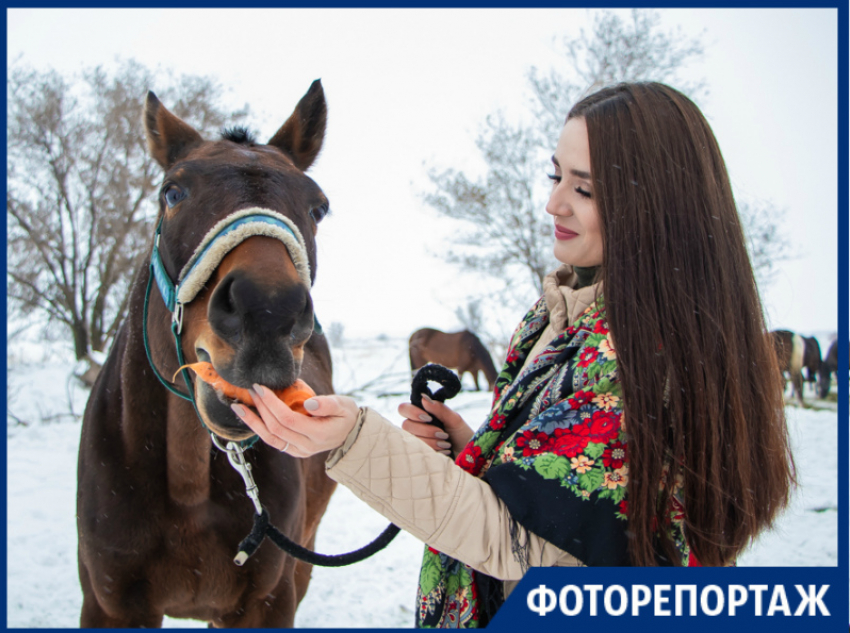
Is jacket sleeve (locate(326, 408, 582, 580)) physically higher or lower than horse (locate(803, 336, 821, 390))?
higher

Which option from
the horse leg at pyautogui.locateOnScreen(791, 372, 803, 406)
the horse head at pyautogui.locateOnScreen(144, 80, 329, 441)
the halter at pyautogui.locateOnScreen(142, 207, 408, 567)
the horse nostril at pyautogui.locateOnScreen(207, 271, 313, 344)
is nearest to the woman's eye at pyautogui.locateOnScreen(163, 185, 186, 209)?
the horse head at pyautogui.locateOnScreen(144, 80, 329, 441)

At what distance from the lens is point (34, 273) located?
10.5 metres

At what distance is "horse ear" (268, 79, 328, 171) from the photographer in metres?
2.37

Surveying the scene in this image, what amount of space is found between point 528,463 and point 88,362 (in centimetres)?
1106

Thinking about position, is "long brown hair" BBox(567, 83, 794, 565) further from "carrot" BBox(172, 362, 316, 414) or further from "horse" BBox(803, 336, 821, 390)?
"horse" BBox(803, 336, 821, 390)

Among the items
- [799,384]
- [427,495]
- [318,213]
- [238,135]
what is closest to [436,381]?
[427,495]

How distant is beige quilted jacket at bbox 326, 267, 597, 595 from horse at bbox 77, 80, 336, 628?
28 cm

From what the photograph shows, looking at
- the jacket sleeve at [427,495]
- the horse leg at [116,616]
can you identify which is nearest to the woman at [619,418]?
the jacket sleeve at [427,495]

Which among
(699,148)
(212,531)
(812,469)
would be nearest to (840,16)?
(699,148)

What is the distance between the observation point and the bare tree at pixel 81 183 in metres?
10.3

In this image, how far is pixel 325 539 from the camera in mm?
5602

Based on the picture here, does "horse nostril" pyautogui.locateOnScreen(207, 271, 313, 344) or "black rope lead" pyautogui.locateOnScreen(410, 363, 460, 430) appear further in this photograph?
"black rope lead" pyautogui.locateOnScreen(410, 363, 460, 430)

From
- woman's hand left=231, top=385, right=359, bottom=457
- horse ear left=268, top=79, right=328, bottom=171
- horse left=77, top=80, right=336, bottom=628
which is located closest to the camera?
woman's hand left=231, top=385, right=359, bottom=457

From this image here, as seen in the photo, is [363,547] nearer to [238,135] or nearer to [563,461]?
[563,461]
